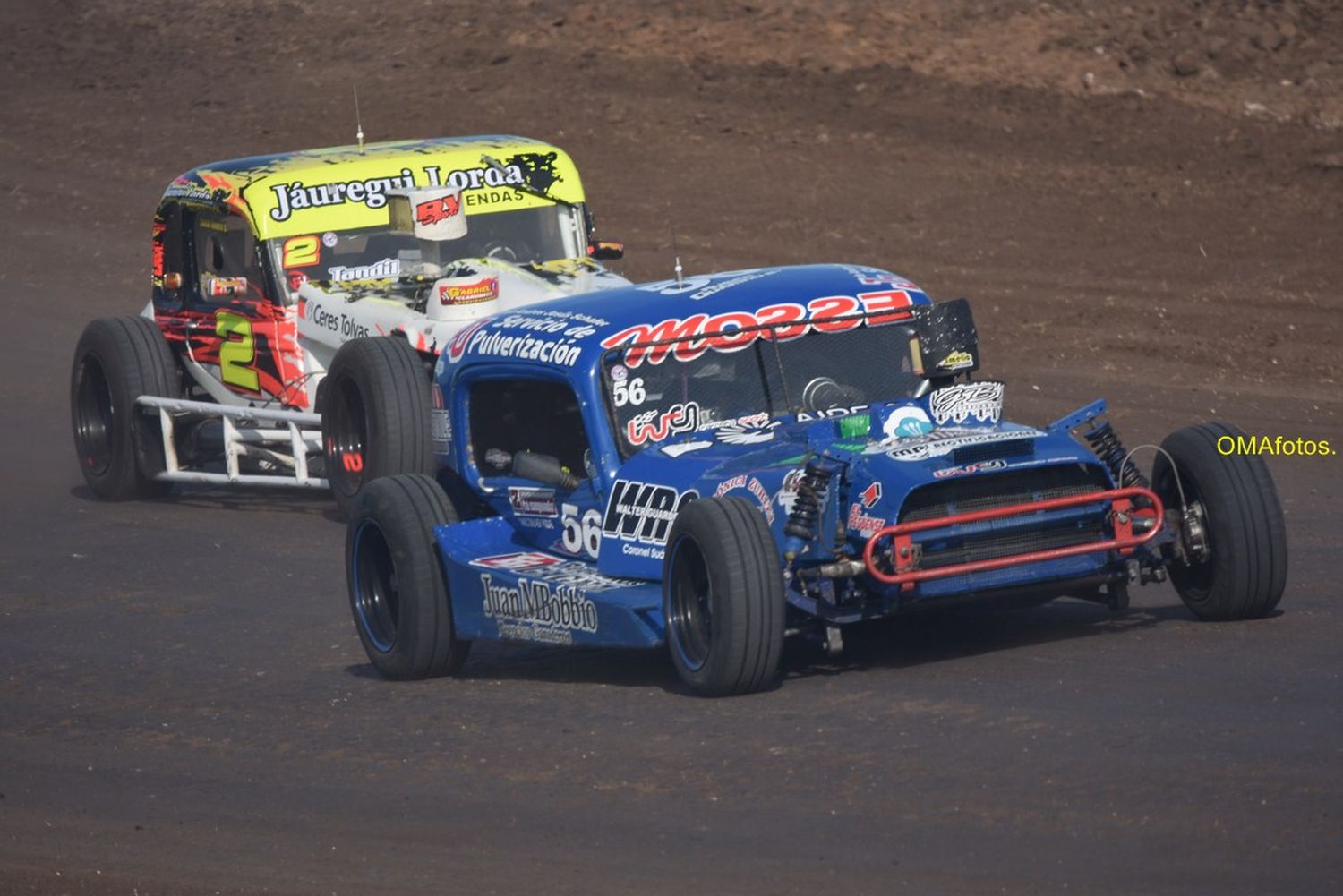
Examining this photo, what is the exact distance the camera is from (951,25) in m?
26.0

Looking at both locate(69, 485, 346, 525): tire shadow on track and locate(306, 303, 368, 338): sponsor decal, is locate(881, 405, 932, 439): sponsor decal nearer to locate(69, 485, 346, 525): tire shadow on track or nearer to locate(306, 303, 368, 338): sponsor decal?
locate(306, 303, 368, 338): sponsor decal

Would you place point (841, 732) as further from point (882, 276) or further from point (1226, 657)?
point (882, 276)

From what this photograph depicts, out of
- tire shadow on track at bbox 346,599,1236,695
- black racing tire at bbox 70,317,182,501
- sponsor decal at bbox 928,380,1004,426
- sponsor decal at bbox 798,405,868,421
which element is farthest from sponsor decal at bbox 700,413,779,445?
black racing tire at bbox 70,317,182,501

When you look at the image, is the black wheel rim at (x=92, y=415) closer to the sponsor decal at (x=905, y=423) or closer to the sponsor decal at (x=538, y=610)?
the sponsor decal at (x=538, y=610)

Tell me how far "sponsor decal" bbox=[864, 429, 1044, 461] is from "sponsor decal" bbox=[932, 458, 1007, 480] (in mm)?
81

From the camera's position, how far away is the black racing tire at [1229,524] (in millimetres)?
8188

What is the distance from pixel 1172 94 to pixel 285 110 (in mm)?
10496

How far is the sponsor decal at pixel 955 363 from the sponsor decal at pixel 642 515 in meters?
1.36

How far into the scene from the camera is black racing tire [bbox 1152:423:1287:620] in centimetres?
819

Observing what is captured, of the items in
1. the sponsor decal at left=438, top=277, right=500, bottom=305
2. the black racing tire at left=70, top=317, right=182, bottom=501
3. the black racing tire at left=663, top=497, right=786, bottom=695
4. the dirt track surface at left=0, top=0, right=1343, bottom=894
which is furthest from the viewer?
the black racing tire at left=70, top=317, right=182, bottom=501

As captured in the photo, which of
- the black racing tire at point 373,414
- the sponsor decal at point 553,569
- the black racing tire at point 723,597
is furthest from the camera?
the black racing tire at point 373,414

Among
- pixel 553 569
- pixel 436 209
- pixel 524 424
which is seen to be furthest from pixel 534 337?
pixel 436 209

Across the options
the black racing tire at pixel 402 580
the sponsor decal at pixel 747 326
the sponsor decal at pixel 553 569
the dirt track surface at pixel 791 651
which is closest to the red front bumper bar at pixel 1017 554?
the dirt track surface at pixel 791 651

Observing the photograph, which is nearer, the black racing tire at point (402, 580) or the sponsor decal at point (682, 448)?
the sponsor decal at point (682, 448)
